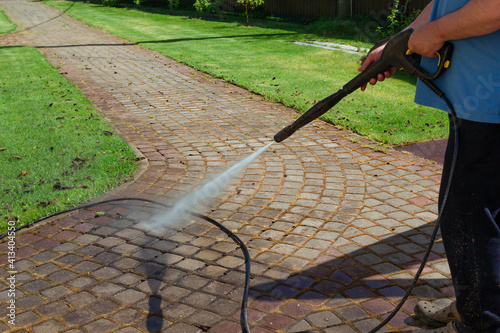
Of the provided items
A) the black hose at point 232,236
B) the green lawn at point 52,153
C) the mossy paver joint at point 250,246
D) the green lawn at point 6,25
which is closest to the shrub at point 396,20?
the mossy paver joint at point 250,246

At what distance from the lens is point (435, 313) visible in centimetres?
274

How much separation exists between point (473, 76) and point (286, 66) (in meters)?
9.30

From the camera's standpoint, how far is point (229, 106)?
26.2 feet

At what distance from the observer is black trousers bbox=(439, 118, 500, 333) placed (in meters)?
2.22

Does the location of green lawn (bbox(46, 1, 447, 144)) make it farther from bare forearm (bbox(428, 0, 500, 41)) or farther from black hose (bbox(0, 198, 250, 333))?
bare forearm (bbox(428, 0, 500, 41))

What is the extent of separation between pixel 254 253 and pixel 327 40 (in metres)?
12.4

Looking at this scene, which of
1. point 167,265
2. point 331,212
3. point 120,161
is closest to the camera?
point 167,265

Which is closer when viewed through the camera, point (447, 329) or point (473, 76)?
point (473, 76)

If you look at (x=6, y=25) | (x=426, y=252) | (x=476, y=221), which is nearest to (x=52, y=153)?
(x=426, y=252)

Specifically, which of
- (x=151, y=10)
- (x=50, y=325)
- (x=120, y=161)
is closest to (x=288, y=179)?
(x=120, y=161)

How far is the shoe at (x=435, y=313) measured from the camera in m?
2.66

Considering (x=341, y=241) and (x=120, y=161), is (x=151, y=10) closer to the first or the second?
(x=120, y=161)

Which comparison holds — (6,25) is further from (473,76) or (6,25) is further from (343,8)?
(473,76)

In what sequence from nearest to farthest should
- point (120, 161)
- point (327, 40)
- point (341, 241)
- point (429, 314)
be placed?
point (429, 314), point (341, 241), point (120, 161), point (327, 40)
